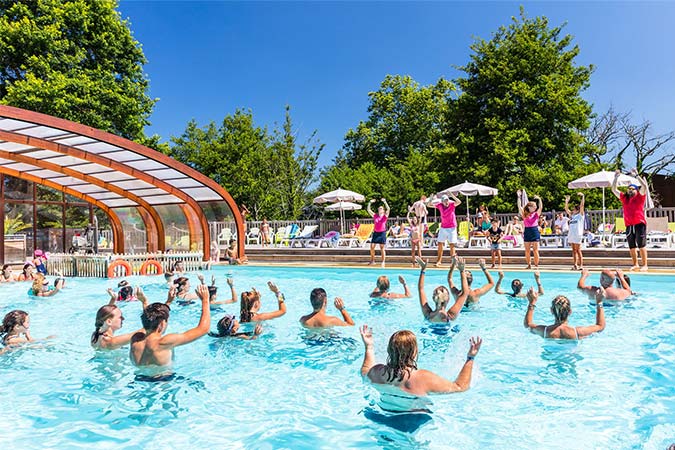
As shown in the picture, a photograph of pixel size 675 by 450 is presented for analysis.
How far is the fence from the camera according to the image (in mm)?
14031

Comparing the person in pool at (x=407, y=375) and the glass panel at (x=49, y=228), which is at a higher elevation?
the glass panel at (x=49, y=228)

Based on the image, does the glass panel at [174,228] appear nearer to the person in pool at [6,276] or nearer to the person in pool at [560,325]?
the person in pool at [6,276]

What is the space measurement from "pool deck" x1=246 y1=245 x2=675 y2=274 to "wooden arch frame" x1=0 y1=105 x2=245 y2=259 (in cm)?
197

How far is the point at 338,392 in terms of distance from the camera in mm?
4504

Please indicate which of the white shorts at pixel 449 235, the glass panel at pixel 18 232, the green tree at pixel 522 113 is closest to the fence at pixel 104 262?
the glass panel at pixel 18 232

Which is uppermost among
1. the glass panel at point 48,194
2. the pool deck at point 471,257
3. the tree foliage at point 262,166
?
the tree foliage at point 262,166

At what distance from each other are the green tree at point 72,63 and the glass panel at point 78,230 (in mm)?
6771

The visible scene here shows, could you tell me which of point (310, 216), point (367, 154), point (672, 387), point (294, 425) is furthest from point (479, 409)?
point (367, 154)

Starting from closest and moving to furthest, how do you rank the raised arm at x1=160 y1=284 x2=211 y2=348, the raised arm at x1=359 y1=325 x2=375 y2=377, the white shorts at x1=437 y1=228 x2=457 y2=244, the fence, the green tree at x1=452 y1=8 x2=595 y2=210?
the raised arm at x1=359 y1=325 x2=375 y2=377 → the raised arm at x1=160 y1=284 x2=211 y2=348 → the white shorts at x1=437 y1=228 x2=457 y2=244 → the fence → the green tree at x1=452 y1=8 x2=595 y2=210

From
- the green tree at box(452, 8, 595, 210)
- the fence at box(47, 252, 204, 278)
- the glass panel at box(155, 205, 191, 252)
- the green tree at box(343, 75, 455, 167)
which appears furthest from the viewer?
the green tree at box(343, 75, 455, 167)

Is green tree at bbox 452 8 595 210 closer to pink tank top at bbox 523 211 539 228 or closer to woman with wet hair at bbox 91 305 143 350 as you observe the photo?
pink tank top at bbox 523 211 539 228

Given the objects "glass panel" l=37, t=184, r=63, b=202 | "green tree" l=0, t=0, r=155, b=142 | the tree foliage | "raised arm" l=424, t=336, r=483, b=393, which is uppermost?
"green tree" l=0, t=0, r=155, b=142

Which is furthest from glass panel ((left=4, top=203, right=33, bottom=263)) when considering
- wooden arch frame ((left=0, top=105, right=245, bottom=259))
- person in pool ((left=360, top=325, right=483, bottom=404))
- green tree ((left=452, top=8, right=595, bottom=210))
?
green tree ((left=452, top=8, right=595, bottom=210))

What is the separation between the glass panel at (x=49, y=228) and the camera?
61.6ft
